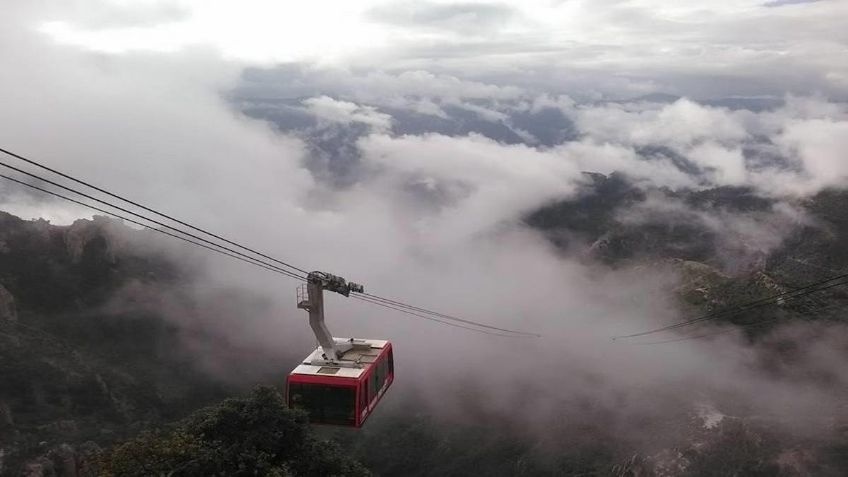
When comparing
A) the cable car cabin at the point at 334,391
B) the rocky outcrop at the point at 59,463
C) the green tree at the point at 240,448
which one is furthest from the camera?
the rocky outcrop at the point at 59,463

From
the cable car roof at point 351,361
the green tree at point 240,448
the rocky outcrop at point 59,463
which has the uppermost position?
the cable car roof at point 351,361

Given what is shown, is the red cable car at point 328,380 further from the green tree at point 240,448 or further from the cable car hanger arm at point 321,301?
the green tree at point 240,448

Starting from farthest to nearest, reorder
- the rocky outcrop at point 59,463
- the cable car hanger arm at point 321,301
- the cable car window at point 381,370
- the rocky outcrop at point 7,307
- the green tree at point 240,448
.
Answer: the rocky outcrop at point 7,307
the rocky outcrop at point 59,463
the cable car window at point 381,370
the cable car hanger arm at point 321,301
the green tree at point 240,448

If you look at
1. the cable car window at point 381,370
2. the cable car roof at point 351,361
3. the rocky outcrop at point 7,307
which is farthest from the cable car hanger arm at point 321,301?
the rocky outcrop at point 7,307

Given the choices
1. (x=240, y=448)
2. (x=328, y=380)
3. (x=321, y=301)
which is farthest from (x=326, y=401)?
(x=240, y=448)

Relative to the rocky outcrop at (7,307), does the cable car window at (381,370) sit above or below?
above

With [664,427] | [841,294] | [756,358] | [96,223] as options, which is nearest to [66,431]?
[96,223]

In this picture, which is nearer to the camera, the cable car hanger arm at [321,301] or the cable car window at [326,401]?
the cable car window at [326,401]

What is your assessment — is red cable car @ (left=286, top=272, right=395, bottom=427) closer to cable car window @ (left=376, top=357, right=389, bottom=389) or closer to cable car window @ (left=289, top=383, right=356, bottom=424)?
cable car window @ (left=289, top=383, right=356, bottom=424)
